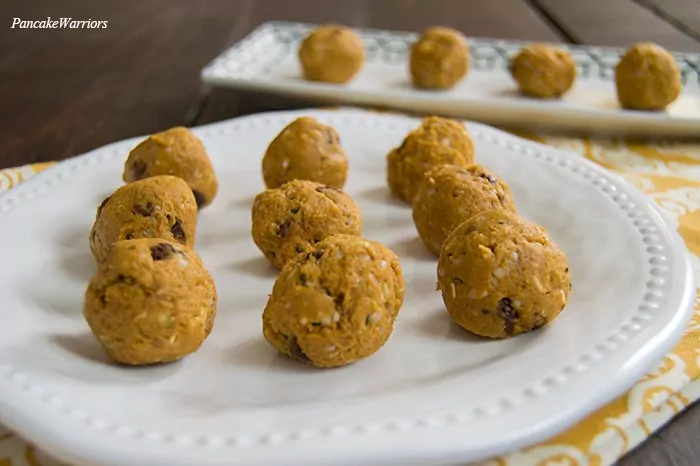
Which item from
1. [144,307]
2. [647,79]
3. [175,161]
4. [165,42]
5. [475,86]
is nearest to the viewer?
[144,307]

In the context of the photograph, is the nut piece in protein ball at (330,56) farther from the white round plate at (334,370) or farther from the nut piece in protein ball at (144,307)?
the nut piece in protein ball at (144,307)

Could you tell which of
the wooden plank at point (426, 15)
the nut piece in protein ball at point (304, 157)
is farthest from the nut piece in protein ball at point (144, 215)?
the wooden plank at point (426, 15)

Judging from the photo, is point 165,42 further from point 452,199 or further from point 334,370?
point 334,370

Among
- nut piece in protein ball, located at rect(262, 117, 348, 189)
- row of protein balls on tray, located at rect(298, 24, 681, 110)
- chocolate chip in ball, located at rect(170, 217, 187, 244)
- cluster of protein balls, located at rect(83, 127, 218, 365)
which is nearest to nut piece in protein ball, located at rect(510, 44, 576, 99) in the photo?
row of protein balls on tray, located at rect(298, 24, 681, 110)

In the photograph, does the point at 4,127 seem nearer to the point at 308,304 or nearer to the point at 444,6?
the point at 308,304

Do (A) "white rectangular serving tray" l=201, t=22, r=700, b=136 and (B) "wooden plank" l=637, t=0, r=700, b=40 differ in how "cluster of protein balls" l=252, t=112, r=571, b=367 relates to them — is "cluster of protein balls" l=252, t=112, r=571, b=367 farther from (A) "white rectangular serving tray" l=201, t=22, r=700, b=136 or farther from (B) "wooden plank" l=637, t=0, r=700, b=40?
(B) "wooden plank" l=637, t=0, r=700, b=40

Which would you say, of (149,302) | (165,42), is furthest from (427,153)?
(165,42)
